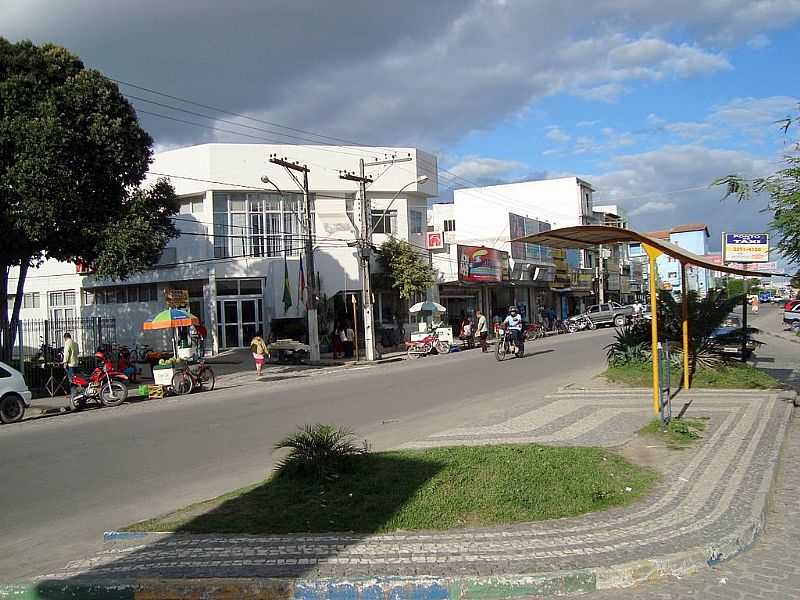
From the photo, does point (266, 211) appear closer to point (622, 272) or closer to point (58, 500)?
point (58, 500)

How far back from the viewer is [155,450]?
10719mm

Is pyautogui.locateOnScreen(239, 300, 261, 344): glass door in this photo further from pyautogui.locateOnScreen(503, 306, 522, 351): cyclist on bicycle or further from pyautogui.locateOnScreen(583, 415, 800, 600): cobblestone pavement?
pyautogui.locateOnScreen(583, 415, 800, 600): cobblestone pavement

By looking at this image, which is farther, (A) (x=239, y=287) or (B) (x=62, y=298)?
(B) (x=62, y=298)

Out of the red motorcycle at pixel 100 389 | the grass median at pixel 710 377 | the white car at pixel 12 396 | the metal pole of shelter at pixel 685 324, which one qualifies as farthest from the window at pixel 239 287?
the metal pole of shelter at pixel 685 324

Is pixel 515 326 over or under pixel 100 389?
over

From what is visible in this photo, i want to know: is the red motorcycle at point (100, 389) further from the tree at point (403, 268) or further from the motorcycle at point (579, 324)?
the motorcycle at point (579, 324)

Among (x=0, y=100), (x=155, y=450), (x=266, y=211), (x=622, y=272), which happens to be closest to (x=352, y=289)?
(x=266, y=211)

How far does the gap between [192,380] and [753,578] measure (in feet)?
56.9

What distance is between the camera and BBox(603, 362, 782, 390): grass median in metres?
14.6

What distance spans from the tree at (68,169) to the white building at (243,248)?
42.3ft

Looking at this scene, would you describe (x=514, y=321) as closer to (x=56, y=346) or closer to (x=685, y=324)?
(x=685, y=324)

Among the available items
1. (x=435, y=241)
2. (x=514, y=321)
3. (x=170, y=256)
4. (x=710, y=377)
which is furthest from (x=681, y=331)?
(x=170, y=256)

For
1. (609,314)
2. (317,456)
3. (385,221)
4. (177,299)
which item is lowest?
(317,456)

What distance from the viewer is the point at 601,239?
12445 mm
